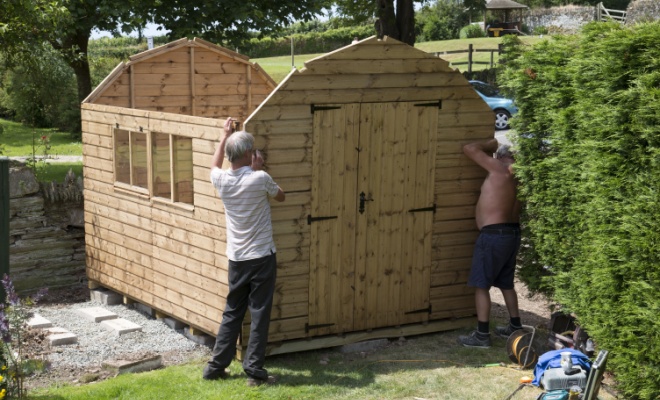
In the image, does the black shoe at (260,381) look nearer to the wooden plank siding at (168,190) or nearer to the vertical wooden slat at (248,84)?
the wooden plank siding at (168,190)

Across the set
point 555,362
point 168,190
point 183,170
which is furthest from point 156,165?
point 555,362

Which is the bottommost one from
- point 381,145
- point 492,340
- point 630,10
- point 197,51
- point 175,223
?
point 492,340

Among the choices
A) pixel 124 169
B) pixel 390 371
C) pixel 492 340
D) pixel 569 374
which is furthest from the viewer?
pixel 124 169

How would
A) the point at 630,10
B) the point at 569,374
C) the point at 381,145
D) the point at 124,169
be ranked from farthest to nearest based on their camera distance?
1. the point at 630,10
2. the point at 124,169
3. the point at 381,145
4. the point at 569,374

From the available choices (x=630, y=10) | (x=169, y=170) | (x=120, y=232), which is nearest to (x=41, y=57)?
(x=120, y=232)

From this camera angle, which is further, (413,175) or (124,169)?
(124,169)

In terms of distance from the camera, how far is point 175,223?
28.9 ft

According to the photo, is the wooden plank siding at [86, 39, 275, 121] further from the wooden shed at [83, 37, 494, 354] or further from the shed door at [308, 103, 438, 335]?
the shed door at [308, 103, 438, 335]

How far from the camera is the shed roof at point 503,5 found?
206 feet

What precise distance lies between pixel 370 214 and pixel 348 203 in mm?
265

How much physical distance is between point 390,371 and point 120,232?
3848mm

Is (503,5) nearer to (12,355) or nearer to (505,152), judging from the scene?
(505,152)

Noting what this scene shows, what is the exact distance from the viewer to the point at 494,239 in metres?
8.47

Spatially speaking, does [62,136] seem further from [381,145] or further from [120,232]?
[381,145]
